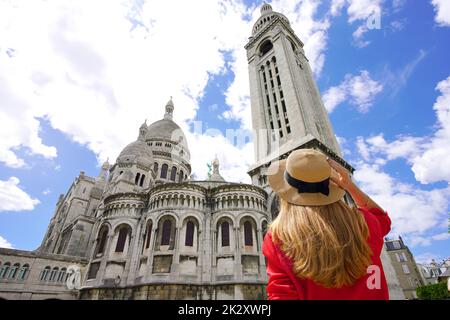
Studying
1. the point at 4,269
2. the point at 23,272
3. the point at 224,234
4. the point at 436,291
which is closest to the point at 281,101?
the point at 224,234

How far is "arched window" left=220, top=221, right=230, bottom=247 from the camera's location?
70.0 ft

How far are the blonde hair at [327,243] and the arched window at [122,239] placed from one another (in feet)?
79.9

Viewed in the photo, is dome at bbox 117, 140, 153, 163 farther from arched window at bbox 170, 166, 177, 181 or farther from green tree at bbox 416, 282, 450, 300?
green tree at bbox 416, 282, 450, 300

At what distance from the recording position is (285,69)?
31469mm

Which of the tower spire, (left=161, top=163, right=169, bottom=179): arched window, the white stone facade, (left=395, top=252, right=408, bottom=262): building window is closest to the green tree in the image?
the white stone facade

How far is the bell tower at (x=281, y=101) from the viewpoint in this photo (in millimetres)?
26875

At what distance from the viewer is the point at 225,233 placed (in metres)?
21.9

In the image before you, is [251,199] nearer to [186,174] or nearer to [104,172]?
[186,174]

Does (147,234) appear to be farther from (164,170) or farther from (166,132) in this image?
(166,132)

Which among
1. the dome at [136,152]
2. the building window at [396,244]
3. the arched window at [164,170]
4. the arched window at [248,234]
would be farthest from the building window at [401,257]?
the dome at [136,152]

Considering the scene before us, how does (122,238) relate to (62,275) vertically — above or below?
above

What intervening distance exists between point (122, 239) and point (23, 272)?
30.4 feet
